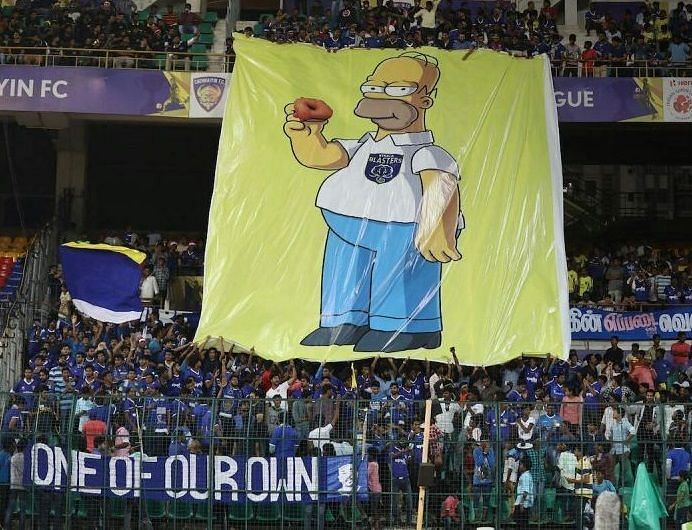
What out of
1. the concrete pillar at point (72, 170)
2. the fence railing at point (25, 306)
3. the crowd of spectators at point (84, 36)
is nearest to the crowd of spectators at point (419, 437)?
the fence railing at point (25, 306)

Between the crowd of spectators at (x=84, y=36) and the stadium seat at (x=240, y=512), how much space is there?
37.8 feet

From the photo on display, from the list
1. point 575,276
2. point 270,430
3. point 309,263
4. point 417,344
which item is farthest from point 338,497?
point 575,276

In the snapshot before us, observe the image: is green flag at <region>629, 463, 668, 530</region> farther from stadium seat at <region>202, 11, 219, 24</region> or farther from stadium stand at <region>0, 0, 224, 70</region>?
stadium seat at <region>202, 11, 219, 24</region>

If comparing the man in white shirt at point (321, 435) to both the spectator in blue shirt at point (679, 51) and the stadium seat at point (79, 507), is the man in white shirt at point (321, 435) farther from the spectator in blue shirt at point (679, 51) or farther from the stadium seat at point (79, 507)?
the spectator in blue shirt at point (679, 51)

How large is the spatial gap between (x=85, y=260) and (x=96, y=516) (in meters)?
7.59

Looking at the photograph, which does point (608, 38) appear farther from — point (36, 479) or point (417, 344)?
point (36, 479)

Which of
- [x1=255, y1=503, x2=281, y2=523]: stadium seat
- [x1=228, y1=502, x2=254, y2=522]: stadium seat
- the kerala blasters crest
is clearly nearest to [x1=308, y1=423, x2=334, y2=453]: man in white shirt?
[x1=255, y1=503, x2=281, y2=523]: stadium seat

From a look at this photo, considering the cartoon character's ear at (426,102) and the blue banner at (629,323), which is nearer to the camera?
the cartoon character's ear at (426,102)

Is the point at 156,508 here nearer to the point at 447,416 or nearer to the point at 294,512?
the point at 294,512

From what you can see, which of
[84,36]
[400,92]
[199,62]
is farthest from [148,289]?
[400,92]

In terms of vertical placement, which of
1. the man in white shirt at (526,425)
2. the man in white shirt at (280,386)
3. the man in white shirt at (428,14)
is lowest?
the man in white shirt at (526,425)

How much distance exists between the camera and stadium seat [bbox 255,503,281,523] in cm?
1562

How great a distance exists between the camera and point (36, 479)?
15.6m

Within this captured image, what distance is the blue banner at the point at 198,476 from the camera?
15.6 metres
